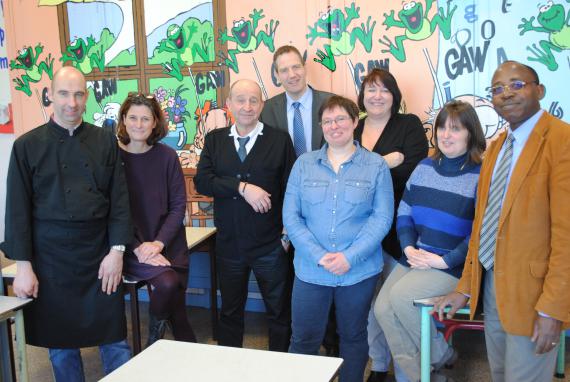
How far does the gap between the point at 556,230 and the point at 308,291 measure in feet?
3.46

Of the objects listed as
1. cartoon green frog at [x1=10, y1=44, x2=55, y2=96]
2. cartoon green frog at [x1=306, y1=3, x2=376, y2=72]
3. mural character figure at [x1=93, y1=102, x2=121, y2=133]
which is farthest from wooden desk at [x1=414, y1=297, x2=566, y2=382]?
cartoon green frog at [x1=10, y1=44, x2=55, y2=96]

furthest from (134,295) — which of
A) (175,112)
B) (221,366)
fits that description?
(175,112)

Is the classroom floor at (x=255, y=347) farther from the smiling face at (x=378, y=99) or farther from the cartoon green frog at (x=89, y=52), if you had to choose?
the cartoon green frog at (x=89, y=52)

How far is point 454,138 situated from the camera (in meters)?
2.28

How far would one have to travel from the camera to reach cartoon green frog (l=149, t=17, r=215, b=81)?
3.66 meters

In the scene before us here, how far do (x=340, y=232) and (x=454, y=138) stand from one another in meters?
0.66

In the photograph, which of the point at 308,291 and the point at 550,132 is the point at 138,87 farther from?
the point at 550,132

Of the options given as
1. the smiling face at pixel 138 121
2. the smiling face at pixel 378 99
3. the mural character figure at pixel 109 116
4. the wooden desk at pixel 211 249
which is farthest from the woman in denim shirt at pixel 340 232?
the mural character figure at pixel 109 116

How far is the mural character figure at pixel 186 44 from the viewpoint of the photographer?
3664 millimetres

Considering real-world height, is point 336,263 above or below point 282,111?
below

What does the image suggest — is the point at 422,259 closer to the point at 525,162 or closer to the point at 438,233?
the point at 438,233

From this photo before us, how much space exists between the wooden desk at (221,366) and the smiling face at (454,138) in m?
1.15

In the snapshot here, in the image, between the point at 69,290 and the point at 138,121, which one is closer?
the point at 69,290

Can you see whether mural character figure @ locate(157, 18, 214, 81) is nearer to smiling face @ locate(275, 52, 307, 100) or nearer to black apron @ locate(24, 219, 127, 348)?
smiling face @ locate(275, 52, 307, 100)
